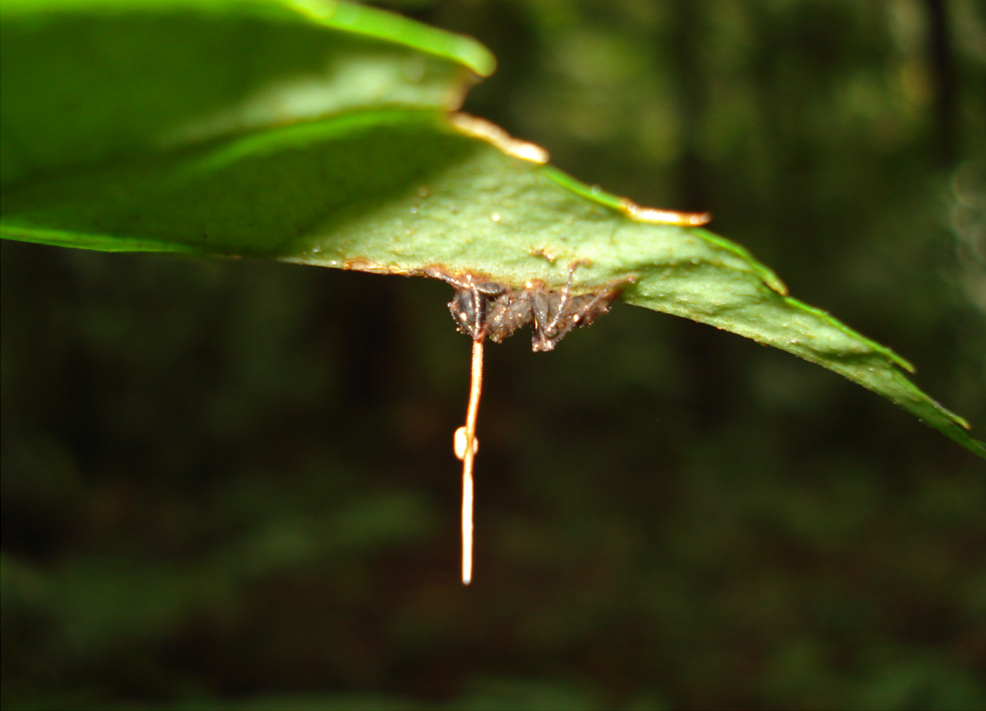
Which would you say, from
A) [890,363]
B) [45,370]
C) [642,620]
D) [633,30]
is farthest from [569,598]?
[633,30]

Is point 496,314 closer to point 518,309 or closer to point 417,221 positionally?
point 518,309

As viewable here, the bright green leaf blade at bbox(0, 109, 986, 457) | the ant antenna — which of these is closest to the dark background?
the ant antenna

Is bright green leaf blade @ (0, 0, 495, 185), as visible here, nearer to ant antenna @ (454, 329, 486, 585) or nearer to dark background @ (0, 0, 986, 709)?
ant antenna @ (454, 329, 486, 585)

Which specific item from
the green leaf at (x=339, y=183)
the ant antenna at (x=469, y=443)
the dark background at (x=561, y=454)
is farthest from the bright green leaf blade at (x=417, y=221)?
the dark background at (x=561, y=454)

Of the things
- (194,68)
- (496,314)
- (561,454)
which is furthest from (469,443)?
(561,454)

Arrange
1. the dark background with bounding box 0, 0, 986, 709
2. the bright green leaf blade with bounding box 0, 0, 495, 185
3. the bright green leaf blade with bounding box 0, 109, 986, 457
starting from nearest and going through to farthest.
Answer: the bright green leaf blade with bounding box 0, 0, 495, 185 < the bright green leaf blade with bounding box 0, 109, 986, 457 < the dark background with bounding box 0, 0, 986, 709

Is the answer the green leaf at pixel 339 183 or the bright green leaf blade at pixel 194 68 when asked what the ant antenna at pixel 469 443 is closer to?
the green leaf at pixel 339 183
